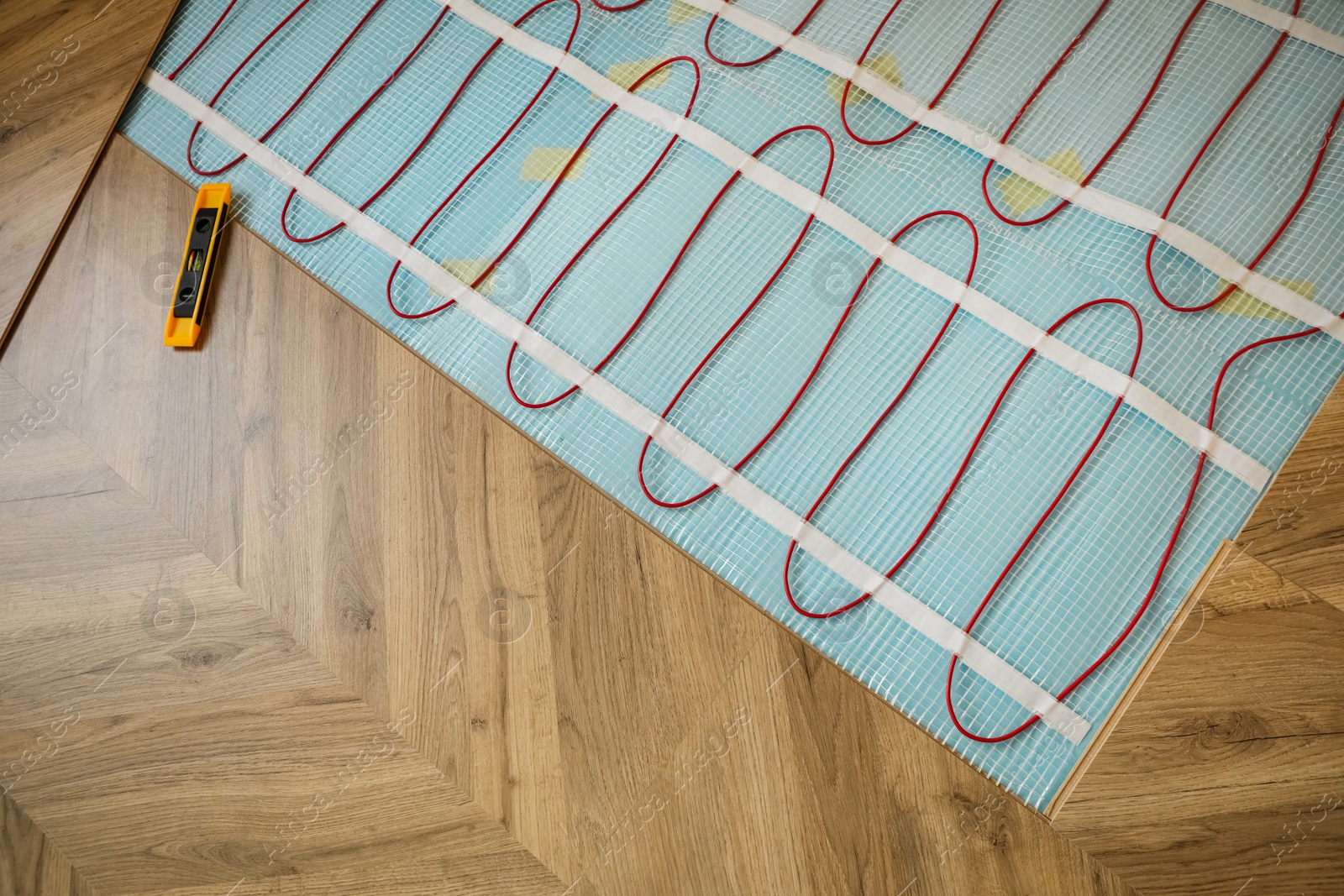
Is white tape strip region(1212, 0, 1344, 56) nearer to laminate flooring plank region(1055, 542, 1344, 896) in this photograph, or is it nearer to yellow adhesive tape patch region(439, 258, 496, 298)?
laminate flooring plank region(1055, 542, 1344, 896)

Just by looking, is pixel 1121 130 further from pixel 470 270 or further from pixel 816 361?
pixel 470 270

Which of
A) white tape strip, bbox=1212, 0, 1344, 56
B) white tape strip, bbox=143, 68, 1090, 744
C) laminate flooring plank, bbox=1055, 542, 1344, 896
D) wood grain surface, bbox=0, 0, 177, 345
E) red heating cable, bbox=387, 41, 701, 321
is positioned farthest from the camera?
wood grain surface, bbox=0, 0, 177, 345

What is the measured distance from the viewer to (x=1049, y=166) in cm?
112

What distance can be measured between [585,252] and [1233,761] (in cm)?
85

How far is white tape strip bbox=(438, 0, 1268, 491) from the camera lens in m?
1.00

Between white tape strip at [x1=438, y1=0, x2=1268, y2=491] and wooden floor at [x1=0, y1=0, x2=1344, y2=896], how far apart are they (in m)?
0.08

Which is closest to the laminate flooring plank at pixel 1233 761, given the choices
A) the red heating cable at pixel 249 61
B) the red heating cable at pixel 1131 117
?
the red heating cable at pixel 1131 117

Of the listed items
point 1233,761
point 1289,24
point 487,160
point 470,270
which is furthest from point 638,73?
point 1233,761

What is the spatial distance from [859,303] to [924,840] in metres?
0.56

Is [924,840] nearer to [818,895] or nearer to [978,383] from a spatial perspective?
[818,895]

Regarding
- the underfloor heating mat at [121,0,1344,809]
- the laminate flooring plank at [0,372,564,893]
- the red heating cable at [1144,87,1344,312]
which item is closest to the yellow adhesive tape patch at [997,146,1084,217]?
the underfloor heating mat at [121,0,1344,809]

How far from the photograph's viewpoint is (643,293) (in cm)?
116

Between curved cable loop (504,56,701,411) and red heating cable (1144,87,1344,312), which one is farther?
curved cable loop (504,56,701,411)

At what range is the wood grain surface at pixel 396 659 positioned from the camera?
977mm
